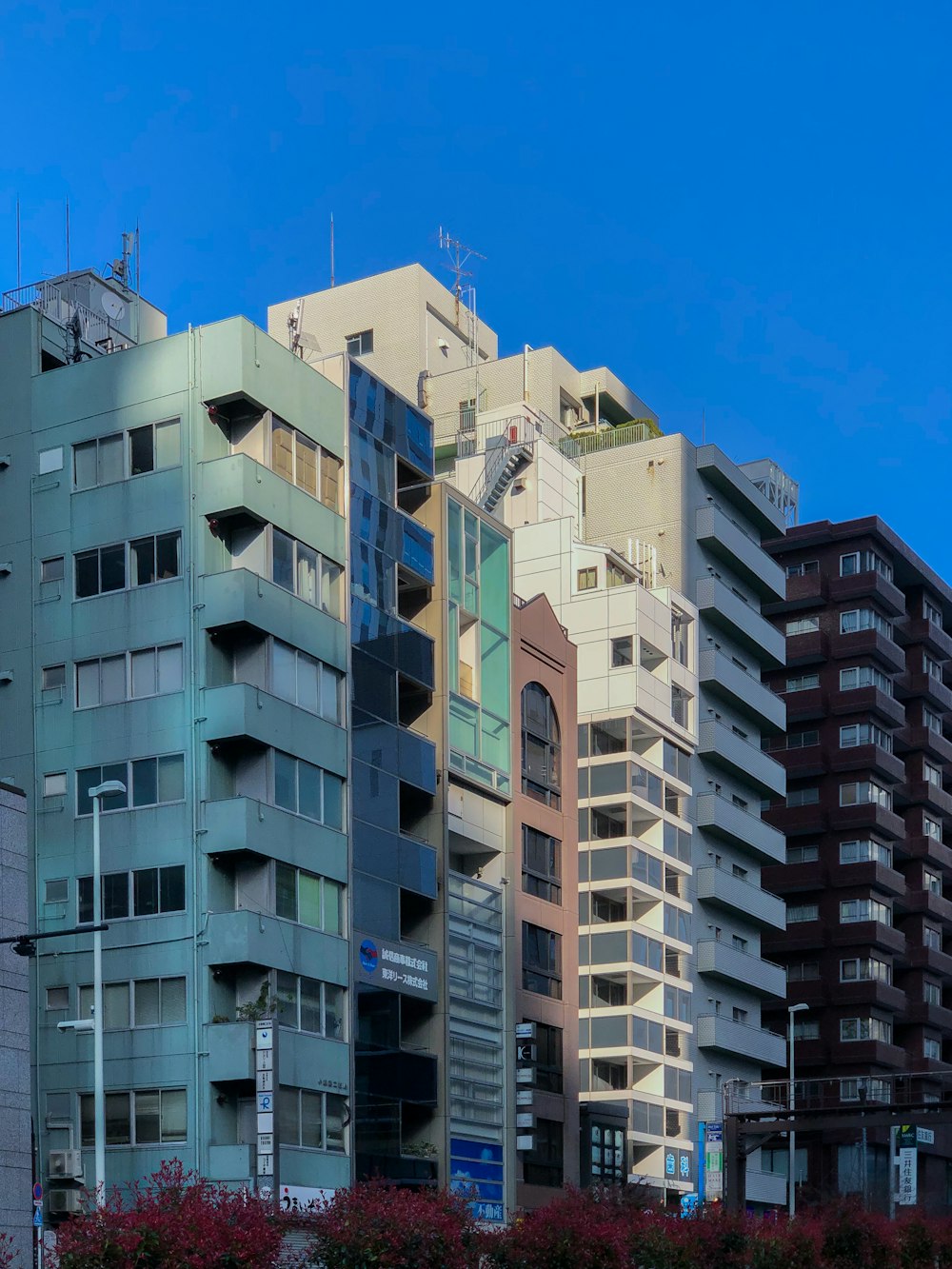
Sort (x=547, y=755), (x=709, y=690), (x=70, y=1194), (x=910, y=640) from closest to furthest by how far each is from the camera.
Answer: (x=70, y=1194) < (x=547, y=755) < (x=709, y=690) < (x=910, y=640)

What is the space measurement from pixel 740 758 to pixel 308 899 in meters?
51.6

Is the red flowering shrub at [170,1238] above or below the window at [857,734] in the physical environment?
below

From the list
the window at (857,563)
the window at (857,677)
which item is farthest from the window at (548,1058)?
the window at (857,563)

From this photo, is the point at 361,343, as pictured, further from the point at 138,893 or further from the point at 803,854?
the point at 138,893

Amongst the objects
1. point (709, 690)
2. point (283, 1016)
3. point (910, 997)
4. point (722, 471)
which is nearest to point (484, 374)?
point (722, 471)

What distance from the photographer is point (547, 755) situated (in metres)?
88.4

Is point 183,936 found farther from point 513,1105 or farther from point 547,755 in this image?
point 547,755

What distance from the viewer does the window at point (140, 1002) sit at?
64500 millimetres

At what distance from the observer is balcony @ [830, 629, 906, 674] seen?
458ft

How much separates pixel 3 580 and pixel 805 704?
261 ft

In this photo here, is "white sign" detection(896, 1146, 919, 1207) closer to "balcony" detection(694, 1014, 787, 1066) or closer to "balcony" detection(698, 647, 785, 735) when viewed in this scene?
"balcony" detection(694, 1014, 787, 1066)

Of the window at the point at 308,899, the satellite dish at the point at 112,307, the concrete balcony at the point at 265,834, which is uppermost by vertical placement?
the satellite dish at the point at 112,307

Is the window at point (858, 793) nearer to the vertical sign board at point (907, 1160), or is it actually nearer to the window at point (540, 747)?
the vertical sign board at point (907, 1160)

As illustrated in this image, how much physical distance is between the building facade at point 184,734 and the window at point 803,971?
69.8m
